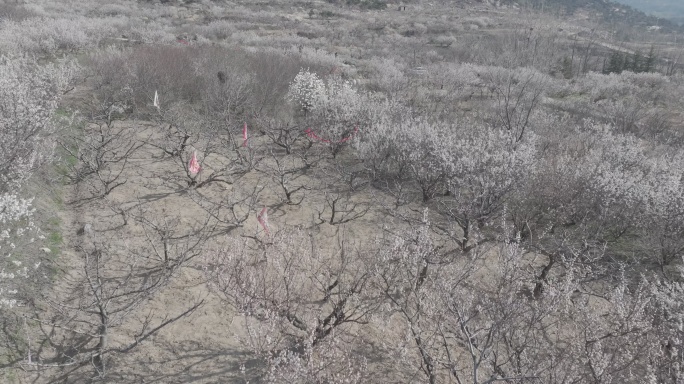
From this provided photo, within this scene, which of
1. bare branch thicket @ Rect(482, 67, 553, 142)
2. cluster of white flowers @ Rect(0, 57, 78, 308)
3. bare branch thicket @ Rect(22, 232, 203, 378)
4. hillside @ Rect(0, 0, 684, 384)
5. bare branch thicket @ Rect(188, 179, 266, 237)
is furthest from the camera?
bare branch thicket @ Rect(482, 67, 553, 142)

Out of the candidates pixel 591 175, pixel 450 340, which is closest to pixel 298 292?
pixel 450 340

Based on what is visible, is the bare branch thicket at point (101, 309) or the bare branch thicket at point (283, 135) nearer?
the bare branch thicket at point (101, 309)

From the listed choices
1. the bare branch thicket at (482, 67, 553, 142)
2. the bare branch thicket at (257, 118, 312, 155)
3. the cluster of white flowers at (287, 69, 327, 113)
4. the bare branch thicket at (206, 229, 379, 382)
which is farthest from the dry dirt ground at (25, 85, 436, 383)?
the bare branch thicket at (482, 67, 553, 142)

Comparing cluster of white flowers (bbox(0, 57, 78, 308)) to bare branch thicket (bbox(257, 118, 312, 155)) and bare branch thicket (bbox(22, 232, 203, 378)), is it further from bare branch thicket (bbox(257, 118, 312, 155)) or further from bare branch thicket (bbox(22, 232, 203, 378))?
bare branch thicket (bbox(257, 118, 312, 155))

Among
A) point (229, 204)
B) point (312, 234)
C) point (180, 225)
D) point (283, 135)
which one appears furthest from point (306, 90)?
point (180, 225)

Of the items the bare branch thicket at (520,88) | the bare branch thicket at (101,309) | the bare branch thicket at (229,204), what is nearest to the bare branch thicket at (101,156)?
the bare branch thicket at (229,204)

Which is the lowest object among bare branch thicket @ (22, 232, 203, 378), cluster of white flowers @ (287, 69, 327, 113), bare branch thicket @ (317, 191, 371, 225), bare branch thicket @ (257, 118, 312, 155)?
bare branch thicket @ (317, 191, 371, 225)

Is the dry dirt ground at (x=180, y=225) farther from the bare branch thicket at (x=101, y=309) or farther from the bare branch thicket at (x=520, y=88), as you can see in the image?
the bare branch thicket at (x=520, y=88)

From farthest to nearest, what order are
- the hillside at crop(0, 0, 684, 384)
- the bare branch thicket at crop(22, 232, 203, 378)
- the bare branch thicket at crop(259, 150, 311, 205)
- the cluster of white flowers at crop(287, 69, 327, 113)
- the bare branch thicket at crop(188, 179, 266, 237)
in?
the cluster of white flowers at crop(287, 69, 327, 113) → the bare branch thicket at crop(259, 150, 311, 205) → the bare branch thicket at crop(188, 179, 266, 237) → the hillside at crop(0, 0, 684, 384) → the bare branch thicket at crop(22, 232, 203, 378)

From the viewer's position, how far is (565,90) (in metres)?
25.1

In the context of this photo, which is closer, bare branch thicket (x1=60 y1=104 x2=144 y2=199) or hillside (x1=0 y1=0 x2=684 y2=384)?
hillside (x1=0 y1=0 x2=684 y2=384)

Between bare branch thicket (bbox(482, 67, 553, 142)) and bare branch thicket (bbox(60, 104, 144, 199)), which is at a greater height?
bare branch thicket (bbox(482, 67, 553, 142))

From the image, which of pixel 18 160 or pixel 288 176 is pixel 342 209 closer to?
pixel 288 176

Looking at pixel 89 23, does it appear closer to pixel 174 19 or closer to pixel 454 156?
pixel 174 19
